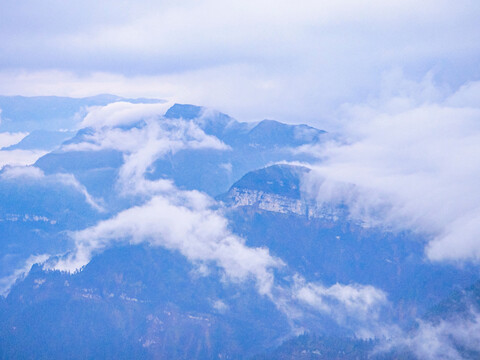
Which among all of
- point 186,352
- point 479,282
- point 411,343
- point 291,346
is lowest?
point 186,352

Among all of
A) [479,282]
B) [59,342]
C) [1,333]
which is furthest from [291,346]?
[1,333]

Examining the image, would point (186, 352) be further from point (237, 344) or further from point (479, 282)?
point (479, 282)

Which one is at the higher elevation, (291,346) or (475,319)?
(475,319)

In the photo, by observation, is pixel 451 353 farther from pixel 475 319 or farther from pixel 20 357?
pixel 20 357

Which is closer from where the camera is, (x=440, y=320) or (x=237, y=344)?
(x=440, y=320)

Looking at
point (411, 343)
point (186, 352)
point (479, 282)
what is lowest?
point (186, 352)

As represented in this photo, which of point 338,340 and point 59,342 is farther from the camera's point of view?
point 59,342

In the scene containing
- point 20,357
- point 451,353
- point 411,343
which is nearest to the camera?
point 451,353

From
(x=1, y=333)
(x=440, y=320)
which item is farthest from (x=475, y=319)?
(x=1, y=333)

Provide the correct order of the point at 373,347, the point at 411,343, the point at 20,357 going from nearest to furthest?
the point at 411,343 < the point at 373,347 < the point at 20,357

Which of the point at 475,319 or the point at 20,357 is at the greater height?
the point at 475,319
